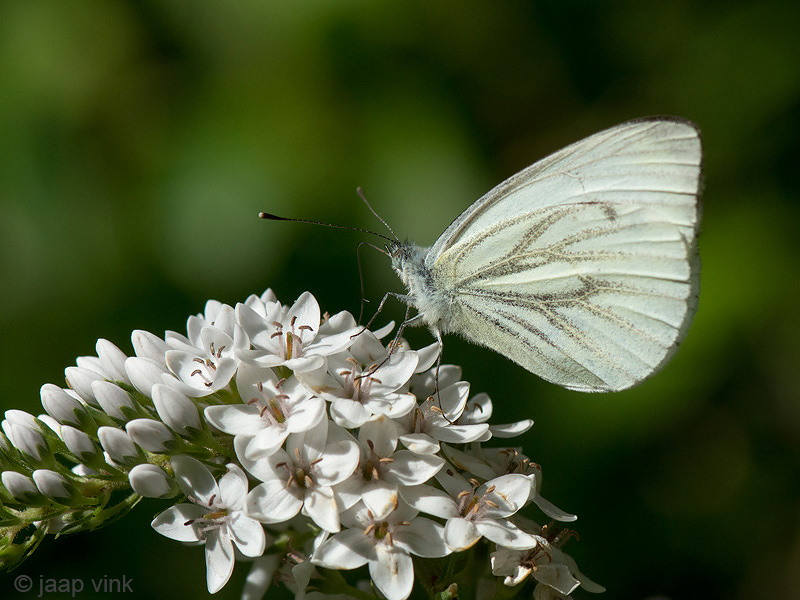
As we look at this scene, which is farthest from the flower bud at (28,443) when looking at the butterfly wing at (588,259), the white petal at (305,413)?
the butterfly wing at (588,259)

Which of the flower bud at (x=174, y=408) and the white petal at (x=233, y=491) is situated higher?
the flower bud at (x=174, y=408)

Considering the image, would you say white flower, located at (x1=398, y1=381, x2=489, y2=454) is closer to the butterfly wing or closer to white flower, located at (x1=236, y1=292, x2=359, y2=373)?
white flower, located at (x1=236, y1=292, x2=359, y2=373)

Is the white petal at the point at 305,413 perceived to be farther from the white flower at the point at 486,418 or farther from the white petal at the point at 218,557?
the white flower at the point at 486,418

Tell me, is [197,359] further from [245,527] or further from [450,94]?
[450,94]

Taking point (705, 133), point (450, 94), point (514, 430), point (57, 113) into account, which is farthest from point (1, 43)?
point (705, 133)

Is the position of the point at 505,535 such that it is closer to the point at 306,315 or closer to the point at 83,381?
the point at 306,315

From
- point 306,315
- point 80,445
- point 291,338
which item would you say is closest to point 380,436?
point 291,338
